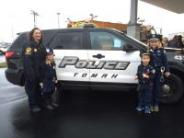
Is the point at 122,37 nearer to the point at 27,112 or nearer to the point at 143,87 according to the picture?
the point at 143,87

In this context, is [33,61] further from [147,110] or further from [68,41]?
[147,110]

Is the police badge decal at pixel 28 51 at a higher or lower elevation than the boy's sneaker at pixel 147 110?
higher

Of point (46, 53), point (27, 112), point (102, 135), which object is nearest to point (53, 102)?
point (27, 112)

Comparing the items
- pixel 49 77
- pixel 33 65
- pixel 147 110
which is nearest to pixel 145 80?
pixel 147 110

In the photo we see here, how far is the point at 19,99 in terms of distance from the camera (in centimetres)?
892

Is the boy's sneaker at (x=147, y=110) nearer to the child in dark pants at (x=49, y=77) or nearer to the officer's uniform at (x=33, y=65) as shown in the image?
the child in dark pants at (x=49, y=77)

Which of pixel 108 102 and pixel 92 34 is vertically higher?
pixel 92 34

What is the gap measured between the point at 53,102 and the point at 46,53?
1396 millimetres

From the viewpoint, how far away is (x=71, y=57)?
771cm

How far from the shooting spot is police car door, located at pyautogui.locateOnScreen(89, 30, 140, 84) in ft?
24.3

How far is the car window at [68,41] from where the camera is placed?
783cm

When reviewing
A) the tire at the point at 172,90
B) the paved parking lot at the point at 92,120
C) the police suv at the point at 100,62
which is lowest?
the paved parking lot at the point at 92,120

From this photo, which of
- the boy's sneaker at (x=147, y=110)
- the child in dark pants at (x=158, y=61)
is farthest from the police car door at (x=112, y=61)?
the boy's sneaker at (x=147, y=110)

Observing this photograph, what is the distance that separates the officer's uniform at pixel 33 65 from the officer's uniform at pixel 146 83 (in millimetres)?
2044
